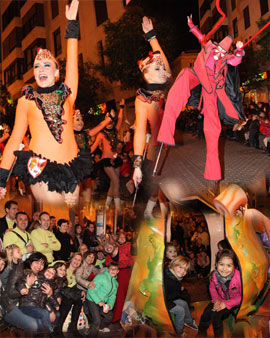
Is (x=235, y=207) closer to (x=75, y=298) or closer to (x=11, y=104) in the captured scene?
(x=75, y=298)

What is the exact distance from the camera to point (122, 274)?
3779 millimetres

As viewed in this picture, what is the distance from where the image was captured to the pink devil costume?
363 centimetres

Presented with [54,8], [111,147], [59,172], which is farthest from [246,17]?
[59,172]

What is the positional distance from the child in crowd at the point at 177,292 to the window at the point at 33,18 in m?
2.31

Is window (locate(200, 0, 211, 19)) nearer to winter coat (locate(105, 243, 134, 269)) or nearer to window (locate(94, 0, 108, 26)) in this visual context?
window (locate(94, 0, 108, 26))

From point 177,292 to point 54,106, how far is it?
1.66 metres

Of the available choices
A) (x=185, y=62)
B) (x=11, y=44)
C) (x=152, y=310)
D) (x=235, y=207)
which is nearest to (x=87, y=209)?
(x=152, y=310)

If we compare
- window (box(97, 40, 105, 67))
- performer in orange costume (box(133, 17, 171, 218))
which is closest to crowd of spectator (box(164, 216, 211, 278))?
performer in orange costume (box(133, 17, 171, 218))

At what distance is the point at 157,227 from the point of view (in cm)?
372

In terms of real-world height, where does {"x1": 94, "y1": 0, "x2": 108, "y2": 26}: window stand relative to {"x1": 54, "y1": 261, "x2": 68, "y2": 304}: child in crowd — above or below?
above

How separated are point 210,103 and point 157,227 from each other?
3.37ft

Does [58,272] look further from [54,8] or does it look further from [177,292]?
[54,8]

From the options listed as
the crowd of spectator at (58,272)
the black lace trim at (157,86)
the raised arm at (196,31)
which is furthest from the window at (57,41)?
the crowd of spectator at (58,272)

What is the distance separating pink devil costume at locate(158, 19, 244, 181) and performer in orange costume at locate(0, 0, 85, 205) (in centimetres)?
69
